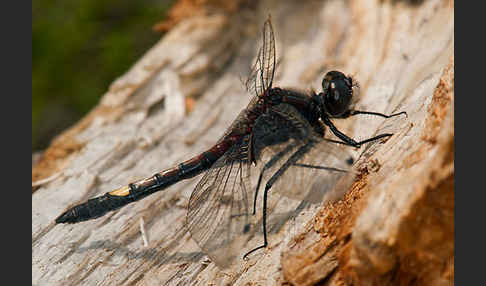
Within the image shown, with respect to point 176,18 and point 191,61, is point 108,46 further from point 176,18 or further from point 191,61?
point 191,61

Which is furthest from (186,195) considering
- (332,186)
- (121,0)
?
(121,0)

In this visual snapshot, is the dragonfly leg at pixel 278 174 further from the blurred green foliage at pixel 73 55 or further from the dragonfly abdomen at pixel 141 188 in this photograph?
the blurred green foliage at pixel 73 55

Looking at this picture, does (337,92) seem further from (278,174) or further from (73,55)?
(73,55)

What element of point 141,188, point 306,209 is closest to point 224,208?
point 306,209

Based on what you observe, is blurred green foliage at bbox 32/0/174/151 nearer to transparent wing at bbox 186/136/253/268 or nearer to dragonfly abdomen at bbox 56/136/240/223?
dragonfly abdomen at bbox 56/136/240/223

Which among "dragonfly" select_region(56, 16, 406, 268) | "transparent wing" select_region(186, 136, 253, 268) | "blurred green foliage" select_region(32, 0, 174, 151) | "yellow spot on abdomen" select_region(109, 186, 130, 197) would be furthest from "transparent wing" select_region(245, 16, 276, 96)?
"blurred green foliage" select_region(32, 0, 174, 151)
